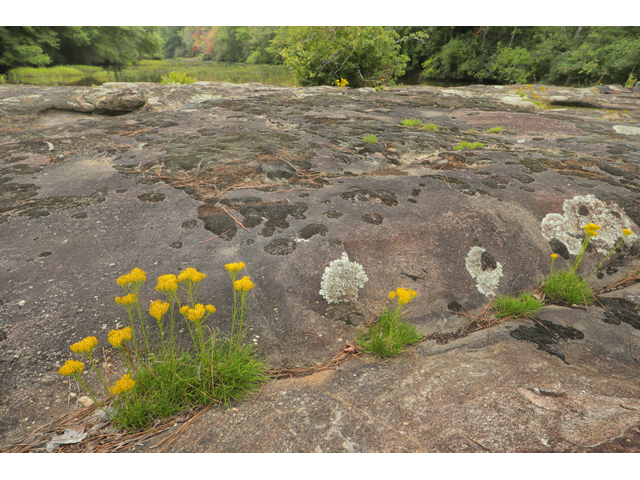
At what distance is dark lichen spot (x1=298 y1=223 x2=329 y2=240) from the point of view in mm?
2836

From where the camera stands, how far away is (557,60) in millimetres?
24328

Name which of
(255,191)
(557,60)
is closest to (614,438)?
(255,191)

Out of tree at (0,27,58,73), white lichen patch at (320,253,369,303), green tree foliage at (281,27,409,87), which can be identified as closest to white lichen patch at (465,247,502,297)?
white lichen patch at (320,253,369,303)

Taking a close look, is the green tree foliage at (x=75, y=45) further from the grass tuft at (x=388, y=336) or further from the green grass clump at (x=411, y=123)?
the grass tuft at (x=388, y=336)

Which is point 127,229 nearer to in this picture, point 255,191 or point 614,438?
point 255,191

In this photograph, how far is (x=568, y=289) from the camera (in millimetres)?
2758

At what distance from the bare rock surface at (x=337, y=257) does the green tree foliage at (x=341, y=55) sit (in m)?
9.89

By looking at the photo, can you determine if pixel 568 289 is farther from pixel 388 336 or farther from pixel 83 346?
pixel 83 346

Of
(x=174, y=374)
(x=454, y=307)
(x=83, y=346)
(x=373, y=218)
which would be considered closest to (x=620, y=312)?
(x=454, y=307)

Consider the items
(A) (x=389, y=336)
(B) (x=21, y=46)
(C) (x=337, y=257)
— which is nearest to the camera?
(A) (x=389, y=336)

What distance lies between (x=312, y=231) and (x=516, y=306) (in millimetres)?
1665

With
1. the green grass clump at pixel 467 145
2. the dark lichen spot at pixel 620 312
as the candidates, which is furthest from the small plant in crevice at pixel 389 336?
the green grass clump at pixel 467 145

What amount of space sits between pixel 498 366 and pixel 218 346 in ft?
5.45

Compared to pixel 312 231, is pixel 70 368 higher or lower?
higher
